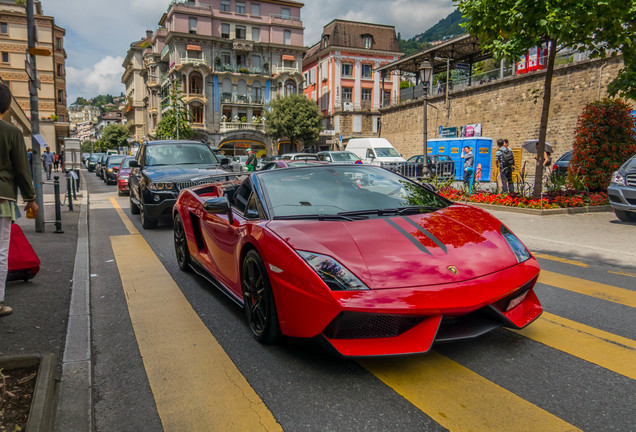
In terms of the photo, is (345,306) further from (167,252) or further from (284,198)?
(167,252)

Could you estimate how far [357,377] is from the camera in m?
2.96

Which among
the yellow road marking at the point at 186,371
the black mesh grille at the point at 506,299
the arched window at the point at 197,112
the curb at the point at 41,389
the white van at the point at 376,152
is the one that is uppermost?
the arched window at the point at 197,112

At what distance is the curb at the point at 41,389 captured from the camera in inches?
90.4

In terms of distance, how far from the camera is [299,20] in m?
62.0

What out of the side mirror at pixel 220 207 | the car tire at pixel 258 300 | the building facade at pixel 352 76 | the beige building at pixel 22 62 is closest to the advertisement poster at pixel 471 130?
the building facade at pixel 352 76

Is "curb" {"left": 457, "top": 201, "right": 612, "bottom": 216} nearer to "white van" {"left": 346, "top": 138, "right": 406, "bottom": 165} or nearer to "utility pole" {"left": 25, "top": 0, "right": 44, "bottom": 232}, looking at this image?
"utility pole" {"left": 25, "top": 0, "right": 44, "bottom": 232}

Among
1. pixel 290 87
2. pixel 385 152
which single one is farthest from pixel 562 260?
pixel 290 87

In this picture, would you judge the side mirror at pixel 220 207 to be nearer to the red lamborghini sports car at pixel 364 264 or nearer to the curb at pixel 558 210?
the red lamborghini sports car at pixel 364 264

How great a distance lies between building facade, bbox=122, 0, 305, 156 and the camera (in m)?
55.1

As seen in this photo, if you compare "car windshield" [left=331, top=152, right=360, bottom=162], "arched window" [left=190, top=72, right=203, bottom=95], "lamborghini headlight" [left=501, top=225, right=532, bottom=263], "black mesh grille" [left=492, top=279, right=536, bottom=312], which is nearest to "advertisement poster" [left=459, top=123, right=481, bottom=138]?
"car windshield" [left=331, top=152, right=360, bottom=162]

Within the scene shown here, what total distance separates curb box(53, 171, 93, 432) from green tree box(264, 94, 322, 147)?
1960 inches

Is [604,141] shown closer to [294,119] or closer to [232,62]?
[294,119]

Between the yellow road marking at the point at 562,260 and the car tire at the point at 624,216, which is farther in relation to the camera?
the car tire at the point at 624,216

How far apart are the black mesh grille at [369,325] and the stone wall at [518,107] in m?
17.2
